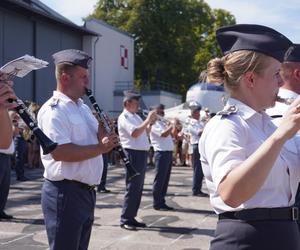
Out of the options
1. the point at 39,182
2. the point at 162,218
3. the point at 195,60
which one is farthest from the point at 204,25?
the point at 162,218

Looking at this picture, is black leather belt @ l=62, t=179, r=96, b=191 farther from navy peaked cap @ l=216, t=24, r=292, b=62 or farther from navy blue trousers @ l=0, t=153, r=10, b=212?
navy blue trousers @ l=0, t=153, r=10, b=212

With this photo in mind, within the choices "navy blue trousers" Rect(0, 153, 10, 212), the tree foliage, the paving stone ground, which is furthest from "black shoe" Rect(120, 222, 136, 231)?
the tree foliage

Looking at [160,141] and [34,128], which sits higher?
[34,128]

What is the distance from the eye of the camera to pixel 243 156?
7.66 ft

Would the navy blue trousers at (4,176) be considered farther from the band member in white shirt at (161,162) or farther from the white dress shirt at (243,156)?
the white dress shirt at (243,156)

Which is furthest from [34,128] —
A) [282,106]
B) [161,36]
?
[161,36]

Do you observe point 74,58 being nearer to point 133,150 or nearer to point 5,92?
point 5,92

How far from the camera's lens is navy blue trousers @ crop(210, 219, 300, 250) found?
7.97 ft

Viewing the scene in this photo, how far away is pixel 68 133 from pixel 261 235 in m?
1.96

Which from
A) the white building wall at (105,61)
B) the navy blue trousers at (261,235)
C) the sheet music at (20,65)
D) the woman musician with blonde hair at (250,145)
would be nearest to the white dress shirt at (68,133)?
the sheet music at (20,65)

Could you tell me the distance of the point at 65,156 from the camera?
152 inches

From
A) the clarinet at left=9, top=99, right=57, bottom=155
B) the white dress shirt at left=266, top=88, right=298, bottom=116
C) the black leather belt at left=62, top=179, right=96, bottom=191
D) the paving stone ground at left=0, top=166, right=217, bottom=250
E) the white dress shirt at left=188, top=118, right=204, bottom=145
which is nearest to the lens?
the clarinet at left=9, top=99, right=57, bottom=155

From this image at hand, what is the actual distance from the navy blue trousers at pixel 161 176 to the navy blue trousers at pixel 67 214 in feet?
16.6

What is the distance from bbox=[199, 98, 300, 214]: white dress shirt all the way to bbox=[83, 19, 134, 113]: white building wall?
27594mm
